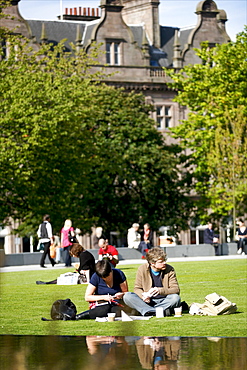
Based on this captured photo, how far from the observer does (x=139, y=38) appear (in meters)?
73.7

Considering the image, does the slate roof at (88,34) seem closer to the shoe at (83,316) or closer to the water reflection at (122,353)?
the shoe at (83,316)

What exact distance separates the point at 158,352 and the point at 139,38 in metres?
65.1

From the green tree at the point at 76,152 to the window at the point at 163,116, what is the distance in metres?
8.30

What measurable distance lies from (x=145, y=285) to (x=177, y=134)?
4329 centimetres

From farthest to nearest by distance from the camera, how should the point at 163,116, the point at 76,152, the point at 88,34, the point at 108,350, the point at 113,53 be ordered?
the point at 163,116 → the point at 88,34 → the point at 113,53 → the point at 76,152 → the point at 108,350

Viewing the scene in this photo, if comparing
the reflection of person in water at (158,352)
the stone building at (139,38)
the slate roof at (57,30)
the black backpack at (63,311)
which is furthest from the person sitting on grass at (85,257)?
the slate roof at (57,30)

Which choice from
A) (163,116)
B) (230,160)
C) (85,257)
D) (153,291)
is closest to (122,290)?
(153,291)

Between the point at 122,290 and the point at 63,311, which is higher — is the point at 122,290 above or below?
above

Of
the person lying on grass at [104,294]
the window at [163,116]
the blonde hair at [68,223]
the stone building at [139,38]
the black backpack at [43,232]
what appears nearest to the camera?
the person lying on grass at [104,294]

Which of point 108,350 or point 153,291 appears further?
point 153,291

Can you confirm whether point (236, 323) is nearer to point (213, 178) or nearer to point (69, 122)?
point (69, 122)

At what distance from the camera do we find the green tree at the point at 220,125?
53969mm

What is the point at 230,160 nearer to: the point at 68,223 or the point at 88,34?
the point at 88,34

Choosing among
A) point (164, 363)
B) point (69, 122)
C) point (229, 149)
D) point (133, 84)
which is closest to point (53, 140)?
point (69, 122)
